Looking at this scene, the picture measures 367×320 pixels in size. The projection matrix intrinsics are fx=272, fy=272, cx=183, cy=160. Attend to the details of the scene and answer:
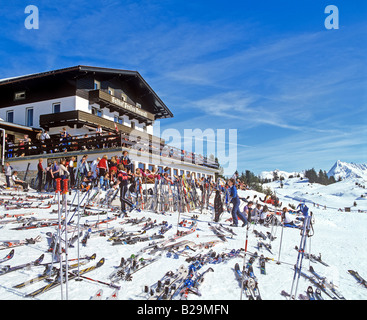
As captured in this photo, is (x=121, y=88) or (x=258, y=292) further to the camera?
(x=121, y=88)

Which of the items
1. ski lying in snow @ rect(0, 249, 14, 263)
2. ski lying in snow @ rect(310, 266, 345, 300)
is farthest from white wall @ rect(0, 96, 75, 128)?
ski lying in snow @ rect(310, 266, 345, 300)

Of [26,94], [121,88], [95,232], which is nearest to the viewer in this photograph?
[95,232]

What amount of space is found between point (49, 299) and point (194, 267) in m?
2.97

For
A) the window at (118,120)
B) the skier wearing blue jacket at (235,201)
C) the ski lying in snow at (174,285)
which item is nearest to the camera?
the ski lying in snow at (174,285)

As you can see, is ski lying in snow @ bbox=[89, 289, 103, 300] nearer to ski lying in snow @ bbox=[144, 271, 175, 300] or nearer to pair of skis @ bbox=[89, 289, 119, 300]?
pair of skis @ bbox=[89, 289, 119, 300]

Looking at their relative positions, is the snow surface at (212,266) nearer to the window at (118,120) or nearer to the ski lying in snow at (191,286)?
the ski lying in snow at (191,286)

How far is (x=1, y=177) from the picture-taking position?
19734 mm

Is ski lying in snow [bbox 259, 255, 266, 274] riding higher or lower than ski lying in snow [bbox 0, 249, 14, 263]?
lower

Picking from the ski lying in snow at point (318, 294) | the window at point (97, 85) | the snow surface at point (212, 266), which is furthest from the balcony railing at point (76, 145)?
the ski lying in snow at point (318, 294)

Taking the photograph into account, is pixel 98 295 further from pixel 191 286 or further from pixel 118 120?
pixel 118 120

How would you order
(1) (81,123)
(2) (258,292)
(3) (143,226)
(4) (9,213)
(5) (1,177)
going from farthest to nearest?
1. (1) (81,123)
2. (5) (1,177)
3. (4) (9,213)
4. (3) (143,226)
5. (2) (258,292)

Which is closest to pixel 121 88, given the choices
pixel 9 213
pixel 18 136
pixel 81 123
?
pixel 81 123

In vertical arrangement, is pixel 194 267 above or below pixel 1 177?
below
